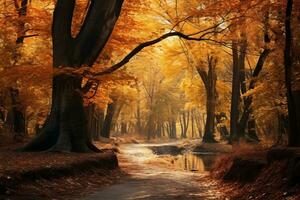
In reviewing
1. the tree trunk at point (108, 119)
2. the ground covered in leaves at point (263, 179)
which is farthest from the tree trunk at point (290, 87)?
the tree trunk at point (108, 119)

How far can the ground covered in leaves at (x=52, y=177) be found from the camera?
8.56m

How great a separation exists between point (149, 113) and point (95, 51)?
50.4 metres

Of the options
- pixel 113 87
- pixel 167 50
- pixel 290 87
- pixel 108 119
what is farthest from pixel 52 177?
pixel 108 119

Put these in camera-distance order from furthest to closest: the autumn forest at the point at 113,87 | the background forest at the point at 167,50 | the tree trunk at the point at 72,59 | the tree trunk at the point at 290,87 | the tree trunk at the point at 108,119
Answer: the tree trunk at the point at 108,119 → the tree trunk at the point at 72,59 → the background forest at the point at 167,50 → the tree trunk at the point at 290,87 → the autumn forest at the point at 113,87

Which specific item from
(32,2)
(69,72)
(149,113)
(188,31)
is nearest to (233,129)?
(188,31)

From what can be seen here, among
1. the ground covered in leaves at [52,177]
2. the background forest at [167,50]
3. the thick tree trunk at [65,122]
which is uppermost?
the background forest at [167,50]

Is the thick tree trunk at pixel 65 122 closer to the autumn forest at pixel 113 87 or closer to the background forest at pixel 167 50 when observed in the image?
the autumn forest at pixel 113 87

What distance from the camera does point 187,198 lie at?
960 centimetres

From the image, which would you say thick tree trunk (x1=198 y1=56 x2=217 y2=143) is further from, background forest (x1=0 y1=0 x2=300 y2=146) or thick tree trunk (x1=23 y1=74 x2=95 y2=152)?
thick tree trunk (x1=23 y1=74 x2=95 y2=152)

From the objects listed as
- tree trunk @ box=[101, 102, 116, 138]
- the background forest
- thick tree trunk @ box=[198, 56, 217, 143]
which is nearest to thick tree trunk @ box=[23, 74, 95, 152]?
the background forest

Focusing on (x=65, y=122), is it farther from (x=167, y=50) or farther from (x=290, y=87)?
(x=167, y=50)

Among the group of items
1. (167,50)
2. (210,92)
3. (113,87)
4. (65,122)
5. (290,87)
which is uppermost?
(167,50)

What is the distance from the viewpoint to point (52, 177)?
10.5 meters

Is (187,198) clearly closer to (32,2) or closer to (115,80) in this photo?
(115,80)
